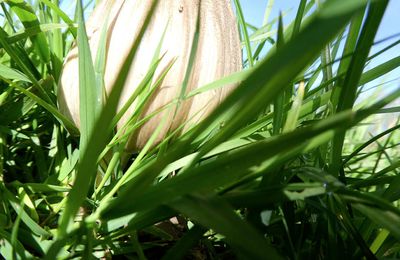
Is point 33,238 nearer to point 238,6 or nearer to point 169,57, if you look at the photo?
point 169,57

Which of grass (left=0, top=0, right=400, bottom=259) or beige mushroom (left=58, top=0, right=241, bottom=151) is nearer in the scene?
grass (left=0, top=0, right=400, bottom=259)

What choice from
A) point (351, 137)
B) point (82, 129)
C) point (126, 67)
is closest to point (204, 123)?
point (126, 67)

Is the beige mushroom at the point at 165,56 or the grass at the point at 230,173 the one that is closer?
the grass at the point at 230,173

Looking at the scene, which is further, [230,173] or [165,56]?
[165,56]

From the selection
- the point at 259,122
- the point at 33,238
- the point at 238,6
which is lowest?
the point at 33,238
